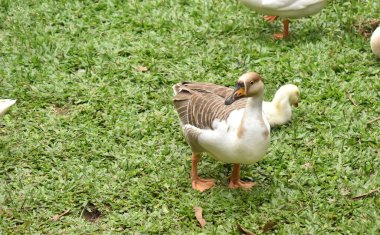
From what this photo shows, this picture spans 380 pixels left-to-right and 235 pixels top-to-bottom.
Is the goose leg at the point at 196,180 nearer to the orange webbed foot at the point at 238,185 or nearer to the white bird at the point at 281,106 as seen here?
the orange webbed foot at the point at 238,185

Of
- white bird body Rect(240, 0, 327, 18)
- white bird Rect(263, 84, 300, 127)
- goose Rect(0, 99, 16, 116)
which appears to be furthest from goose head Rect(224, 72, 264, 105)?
white bird body Rect(240, 0, 327, 18)

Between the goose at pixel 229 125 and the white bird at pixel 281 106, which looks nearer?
the goose at pixel 229 125

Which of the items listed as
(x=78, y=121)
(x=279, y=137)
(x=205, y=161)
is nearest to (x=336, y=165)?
(x=279, y=137)

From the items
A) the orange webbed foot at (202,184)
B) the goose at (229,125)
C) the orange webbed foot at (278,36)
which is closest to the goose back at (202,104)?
the goose at (229,125)

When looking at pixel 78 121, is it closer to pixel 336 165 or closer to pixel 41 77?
pixel 41 77

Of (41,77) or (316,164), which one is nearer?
(316,164)

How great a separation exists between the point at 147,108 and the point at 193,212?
1.46m

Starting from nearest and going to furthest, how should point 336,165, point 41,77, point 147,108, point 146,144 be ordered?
point 336,165 < point 146,144 < point 147,108 < point 41,77

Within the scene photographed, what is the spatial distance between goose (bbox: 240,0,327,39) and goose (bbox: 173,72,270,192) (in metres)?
1.78

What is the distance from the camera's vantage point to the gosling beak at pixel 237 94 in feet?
15.6

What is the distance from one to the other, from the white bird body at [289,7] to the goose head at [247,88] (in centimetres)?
211

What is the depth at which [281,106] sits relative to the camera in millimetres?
5703

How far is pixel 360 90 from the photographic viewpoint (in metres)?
6.25

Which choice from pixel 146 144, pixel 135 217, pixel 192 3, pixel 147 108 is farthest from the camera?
pixel 192 3
